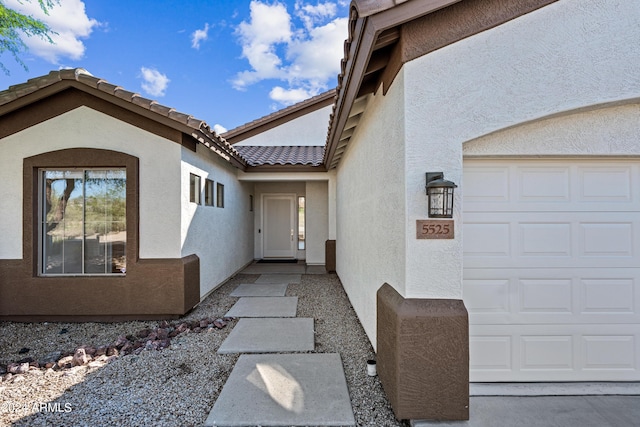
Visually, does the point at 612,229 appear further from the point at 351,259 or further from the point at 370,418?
the point at 351,259

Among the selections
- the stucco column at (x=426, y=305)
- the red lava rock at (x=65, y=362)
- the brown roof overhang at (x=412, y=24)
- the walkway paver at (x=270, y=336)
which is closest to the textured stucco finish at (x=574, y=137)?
the stucco column at (x=426, y=305)

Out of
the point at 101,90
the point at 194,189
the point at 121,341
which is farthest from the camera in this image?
the point at 194,189

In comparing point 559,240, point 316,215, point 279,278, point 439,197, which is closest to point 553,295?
point 559,240

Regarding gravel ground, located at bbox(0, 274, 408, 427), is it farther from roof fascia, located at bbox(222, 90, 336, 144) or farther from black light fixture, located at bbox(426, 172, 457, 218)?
roof fascia, located at bbox(222, 90, 336, 144)

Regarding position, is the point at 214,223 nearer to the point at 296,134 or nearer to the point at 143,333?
the point at 143,333

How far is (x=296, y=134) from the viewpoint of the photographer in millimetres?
13500

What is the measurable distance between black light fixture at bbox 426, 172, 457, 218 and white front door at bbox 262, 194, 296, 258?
1065 centimetres

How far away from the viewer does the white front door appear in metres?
13.2

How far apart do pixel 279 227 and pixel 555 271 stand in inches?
430

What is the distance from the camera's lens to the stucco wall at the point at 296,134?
531 inches

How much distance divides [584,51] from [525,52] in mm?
545

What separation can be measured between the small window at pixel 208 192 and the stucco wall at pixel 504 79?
5.69 meters

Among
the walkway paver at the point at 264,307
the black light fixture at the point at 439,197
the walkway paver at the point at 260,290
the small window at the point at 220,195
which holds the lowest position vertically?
the walkway paver at the point at 264,307

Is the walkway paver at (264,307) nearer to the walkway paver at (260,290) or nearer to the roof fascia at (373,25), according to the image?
the walkway paver at (260,290)
